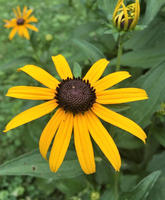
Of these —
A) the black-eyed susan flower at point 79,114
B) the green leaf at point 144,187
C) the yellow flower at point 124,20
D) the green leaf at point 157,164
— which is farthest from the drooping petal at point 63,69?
the green leaf at point 157,164

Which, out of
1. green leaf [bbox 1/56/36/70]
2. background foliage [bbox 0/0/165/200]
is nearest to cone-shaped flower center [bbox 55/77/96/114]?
background foliage [bbox 0/0/165/200]

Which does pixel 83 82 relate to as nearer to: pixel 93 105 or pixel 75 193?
pixel 93 105

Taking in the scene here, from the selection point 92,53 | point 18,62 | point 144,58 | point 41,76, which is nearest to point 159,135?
point 144,58

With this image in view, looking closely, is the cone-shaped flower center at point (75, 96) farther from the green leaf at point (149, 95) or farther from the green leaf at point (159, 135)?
the green leaf at point (159, 135)

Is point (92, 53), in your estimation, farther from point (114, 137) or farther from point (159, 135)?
point (159, 135)

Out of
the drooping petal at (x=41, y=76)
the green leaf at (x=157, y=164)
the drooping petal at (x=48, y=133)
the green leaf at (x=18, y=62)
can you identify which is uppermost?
the green leaf at (x=18, y=62)

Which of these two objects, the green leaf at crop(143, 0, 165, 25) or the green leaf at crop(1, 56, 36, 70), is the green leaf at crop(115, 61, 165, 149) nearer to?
the green leaf at crop(143, 0, 165, 25)

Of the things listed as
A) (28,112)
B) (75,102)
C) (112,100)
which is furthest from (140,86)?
(28,112)
